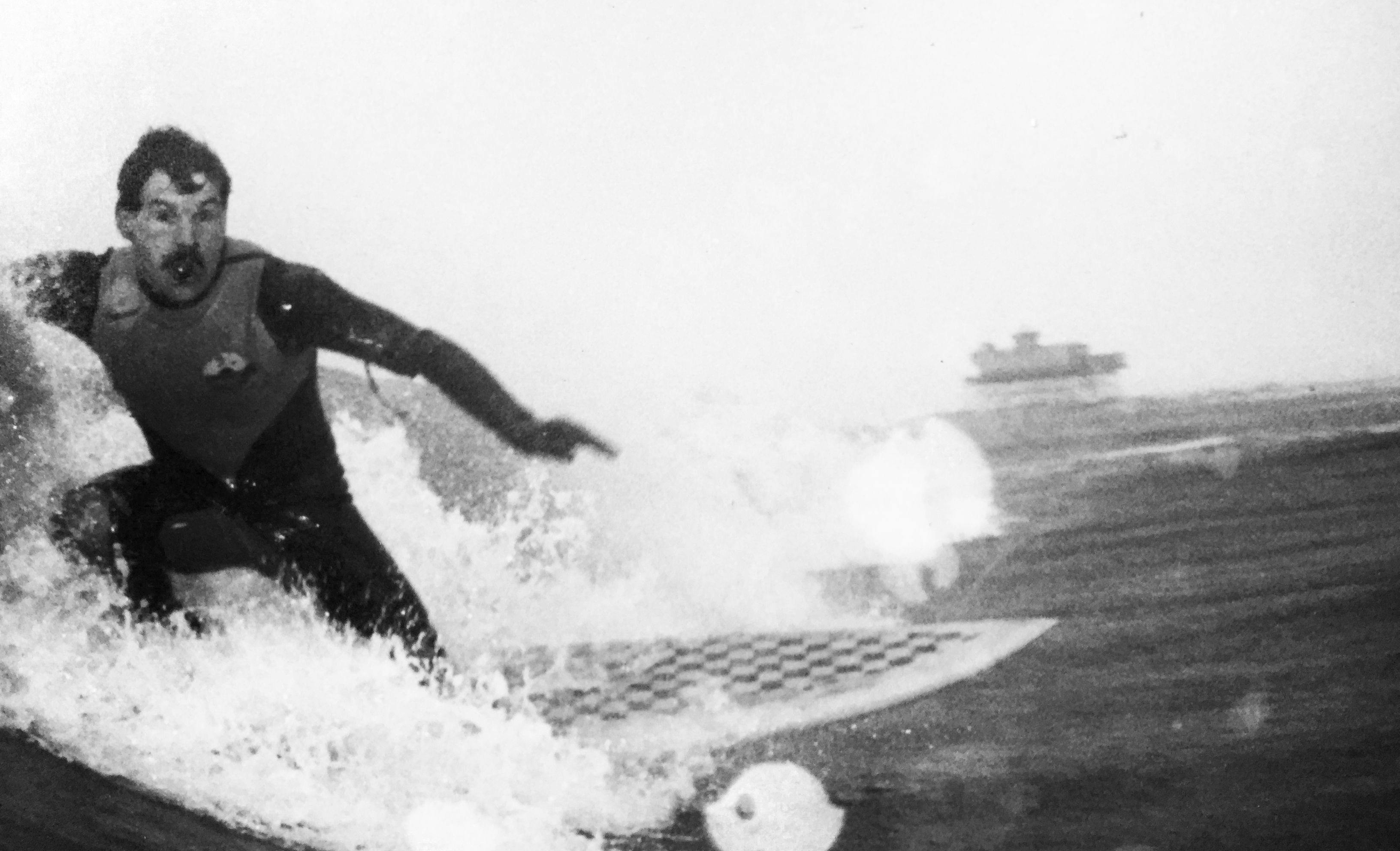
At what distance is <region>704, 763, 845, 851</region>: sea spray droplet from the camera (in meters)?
2.04

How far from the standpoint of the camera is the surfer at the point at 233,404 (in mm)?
2111

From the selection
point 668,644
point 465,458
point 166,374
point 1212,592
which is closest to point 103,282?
point 166,374

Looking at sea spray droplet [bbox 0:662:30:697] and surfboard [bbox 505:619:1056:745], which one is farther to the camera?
sea spray droplet [bbox 0:662:30:697]

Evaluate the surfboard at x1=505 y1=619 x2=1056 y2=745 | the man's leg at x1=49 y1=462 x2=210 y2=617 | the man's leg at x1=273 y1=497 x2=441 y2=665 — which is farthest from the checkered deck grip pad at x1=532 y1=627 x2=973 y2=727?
the man's leg at x1=49 y1=462 x2=210 y2=617

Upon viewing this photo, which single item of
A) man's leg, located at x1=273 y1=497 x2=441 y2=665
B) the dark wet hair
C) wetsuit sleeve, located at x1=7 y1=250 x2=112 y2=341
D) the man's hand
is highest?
the dark wet hair

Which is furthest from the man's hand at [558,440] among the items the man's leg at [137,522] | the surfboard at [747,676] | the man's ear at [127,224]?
the man's ear at [127,224]

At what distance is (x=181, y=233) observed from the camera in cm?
211

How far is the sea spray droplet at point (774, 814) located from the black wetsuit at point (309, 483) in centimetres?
74

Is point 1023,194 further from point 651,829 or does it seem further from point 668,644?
point 651,829

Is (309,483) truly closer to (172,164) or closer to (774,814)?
(172,164)

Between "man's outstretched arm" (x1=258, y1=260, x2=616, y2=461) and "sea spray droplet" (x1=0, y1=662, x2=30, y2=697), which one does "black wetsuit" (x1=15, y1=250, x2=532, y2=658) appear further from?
"sea spray droplet" (x1=0, y1=662, x2=30, y2=697)

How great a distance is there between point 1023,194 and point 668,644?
127cm

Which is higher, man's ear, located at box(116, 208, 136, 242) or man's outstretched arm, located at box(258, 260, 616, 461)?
man's ear, located at box(116, 208, 136, 242)

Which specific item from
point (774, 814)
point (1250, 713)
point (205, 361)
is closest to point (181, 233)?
point (205, 361)
